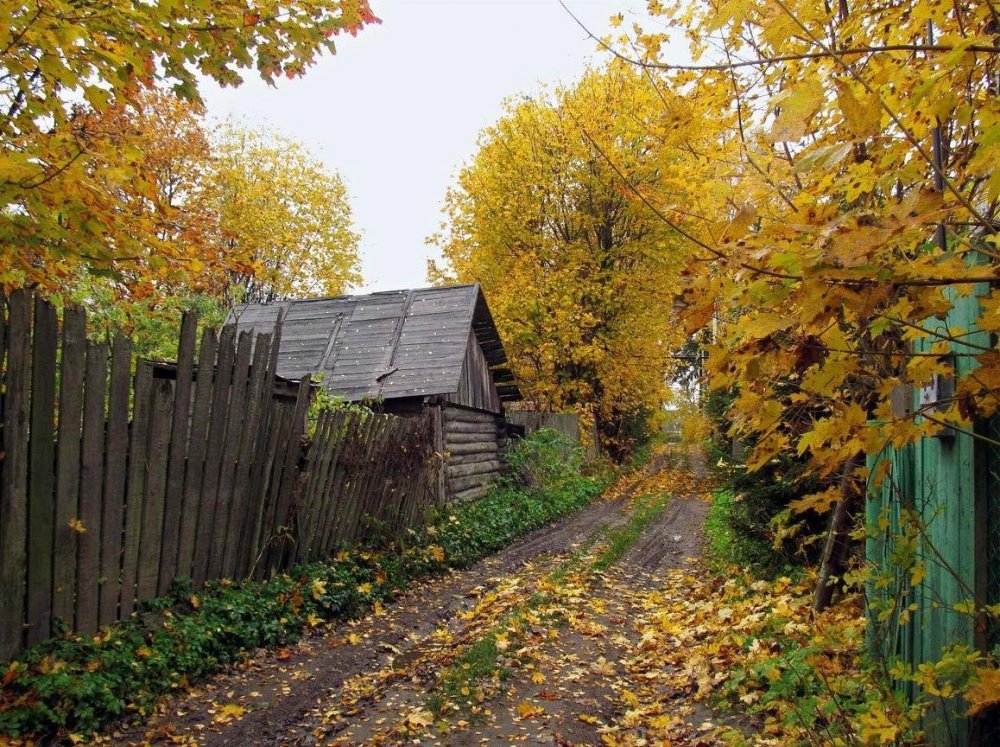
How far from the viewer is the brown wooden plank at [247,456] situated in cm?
662

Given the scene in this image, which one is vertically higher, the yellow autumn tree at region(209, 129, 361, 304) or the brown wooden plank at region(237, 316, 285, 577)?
the yellow autumn tree at region(209, 129, 361, 304)

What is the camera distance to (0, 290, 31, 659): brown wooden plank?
14.4ft

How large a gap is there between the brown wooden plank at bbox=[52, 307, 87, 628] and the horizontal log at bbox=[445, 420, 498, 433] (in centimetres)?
834

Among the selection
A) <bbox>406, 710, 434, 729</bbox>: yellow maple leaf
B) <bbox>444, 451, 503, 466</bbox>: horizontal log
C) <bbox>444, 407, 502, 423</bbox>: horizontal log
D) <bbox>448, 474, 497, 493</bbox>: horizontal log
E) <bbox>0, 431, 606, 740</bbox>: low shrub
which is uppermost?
<bbox>444, 407, 502, 423</bbox>: horizontal log

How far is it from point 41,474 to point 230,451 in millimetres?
1992

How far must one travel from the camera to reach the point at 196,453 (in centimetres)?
618

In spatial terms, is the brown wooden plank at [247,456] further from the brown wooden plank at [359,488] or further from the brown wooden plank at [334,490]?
the brown wooden plank at [359,488]

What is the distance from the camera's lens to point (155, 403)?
5.65m

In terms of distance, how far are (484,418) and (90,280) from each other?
9.19 metres

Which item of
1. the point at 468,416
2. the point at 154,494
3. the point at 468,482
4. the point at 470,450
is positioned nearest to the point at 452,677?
the point at 154,494

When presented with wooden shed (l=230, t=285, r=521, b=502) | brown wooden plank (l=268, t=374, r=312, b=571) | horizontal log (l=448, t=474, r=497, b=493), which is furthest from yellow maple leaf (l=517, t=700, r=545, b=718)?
horizontal log (l=448, t=474, r=497, b=493)

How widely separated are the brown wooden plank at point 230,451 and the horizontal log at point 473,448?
6019 millimetres

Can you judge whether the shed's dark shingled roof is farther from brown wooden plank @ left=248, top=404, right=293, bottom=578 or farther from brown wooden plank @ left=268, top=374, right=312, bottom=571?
brown wooden plank @ left=248, top=404, right=293, bottom=578

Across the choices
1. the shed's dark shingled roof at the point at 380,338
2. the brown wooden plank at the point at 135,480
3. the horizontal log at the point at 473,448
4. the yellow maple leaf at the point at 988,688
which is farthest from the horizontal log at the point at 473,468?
the yellow maple leaf at the point at 988,688
